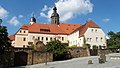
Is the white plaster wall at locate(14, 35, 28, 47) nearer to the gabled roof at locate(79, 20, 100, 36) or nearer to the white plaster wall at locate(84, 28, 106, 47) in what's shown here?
the gabled roof at locate(79, 20, 100, 36)

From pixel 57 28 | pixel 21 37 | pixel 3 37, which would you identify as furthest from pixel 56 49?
pixel 57 28

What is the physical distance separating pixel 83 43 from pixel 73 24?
20.3 m

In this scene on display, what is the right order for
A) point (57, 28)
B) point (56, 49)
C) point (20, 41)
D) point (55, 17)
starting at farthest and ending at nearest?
point (55, 17)
point (57, 28)
point (20, 41)
point (56, 49)

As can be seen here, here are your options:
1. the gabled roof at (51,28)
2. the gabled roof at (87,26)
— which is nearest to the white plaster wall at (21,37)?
the gabled roof at (51,28)

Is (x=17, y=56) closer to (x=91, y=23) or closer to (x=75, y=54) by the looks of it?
(x=75, y=54)

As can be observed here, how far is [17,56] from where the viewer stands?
139 ft

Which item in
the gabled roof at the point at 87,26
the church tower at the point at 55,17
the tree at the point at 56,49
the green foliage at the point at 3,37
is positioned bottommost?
the tree at the point at 56,49

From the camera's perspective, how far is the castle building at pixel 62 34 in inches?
2633

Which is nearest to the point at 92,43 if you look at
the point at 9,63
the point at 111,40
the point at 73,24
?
the point at 111,40

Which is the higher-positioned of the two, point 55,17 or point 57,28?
point 55,17

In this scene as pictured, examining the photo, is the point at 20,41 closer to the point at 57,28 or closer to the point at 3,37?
the point at 57,28

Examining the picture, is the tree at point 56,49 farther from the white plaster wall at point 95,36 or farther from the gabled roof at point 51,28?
the gabled roof at point 51,28

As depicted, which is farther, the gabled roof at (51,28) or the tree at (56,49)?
the gabled roof at (51,28)

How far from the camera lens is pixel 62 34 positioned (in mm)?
75750
